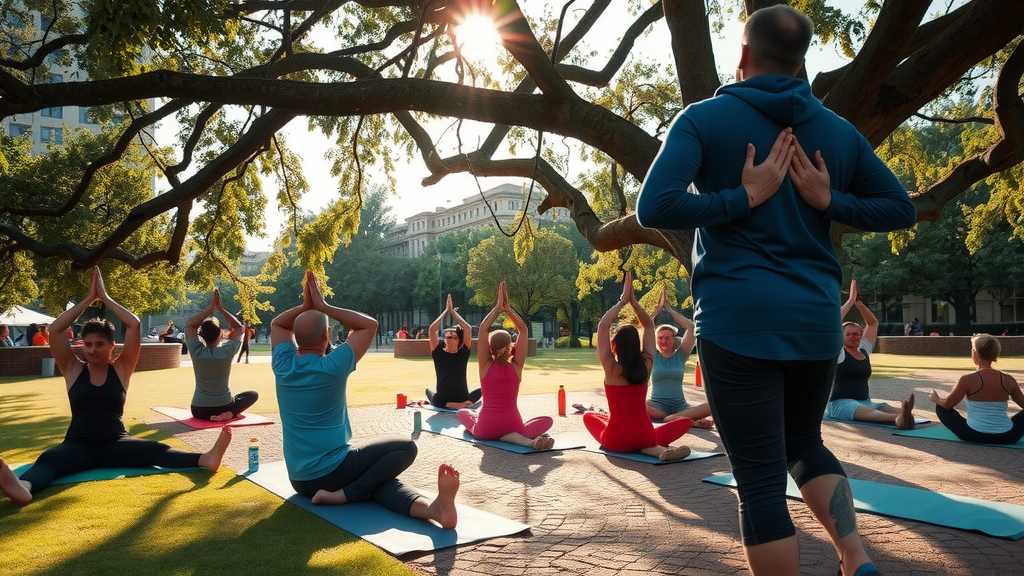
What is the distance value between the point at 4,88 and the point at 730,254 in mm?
6664

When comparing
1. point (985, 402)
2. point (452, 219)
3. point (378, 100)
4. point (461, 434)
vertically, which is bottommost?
point (461, 434)

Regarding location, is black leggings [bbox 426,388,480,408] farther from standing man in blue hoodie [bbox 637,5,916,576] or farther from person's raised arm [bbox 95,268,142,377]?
standing man in blue hoodie [bbox 637,5,916,576]

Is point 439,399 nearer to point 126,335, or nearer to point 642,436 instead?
point 642,436

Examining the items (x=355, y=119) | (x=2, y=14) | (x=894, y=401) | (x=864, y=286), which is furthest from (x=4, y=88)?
(x=864, y=286)

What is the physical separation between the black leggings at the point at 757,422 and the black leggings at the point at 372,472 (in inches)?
141

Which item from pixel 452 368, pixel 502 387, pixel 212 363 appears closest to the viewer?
pixel 502 387

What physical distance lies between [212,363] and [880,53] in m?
9.76

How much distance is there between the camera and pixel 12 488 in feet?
18.9

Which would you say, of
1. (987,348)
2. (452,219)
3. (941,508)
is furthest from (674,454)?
(452,219)

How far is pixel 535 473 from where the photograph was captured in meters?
7.39

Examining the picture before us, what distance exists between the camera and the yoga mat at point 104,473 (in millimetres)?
6609

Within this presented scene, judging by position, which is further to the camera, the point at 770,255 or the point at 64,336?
the point at 64,336

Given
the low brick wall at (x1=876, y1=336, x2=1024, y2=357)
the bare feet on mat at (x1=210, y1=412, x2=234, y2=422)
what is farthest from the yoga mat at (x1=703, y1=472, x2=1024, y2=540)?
the low brick wall at (x1=876, y1=336, x2=1024, y2=357)

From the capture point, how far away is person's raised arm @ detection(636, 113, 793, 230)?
7.88 ft
